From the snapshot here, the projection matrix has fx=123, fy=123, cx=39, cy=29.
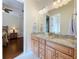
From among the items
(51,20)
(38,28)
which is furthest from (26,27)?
(51,20)

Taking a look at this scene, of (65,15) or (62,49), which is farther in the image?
(65,15)

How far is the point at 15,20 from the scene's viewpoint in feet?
38.6

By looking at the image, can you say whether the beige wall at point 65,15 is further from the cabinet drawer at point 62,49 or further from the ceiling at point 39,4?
the ceiling at point 39,4

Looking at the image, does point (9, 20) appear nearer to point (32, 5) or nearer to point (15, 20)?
point (15, 20)

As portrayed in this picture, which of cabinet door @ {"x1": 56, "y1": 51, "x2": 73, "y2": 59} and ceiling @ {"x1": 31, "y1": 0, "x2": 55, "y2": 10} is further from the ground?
ceiling @ {"x1": 31, "y1": 0, "x2": 55, "y2": 10}

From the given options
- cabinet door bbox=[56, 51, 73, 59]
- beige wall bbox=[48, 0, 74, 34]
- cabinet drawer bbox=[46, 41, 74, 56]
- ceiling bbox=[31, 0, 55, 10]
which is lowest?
cabinet door bbox=[56, 51, 73, 59]

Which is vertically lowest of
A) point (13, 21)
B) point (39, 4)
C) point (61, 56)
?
point (61, 56)

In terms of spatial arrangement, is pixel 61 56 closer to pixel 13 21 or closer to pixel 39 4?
pixel 39 4

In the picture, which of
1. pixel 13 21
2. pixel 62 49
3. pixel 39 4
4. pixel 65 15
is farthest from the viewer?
pixel 13 21

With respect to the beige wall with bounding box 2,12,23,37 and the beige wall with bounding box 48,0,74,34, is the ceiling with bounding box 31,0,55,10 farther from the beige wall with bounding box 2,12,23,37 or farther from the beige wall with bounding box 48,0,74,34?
the beige wall with bounding box 2,12,23,37

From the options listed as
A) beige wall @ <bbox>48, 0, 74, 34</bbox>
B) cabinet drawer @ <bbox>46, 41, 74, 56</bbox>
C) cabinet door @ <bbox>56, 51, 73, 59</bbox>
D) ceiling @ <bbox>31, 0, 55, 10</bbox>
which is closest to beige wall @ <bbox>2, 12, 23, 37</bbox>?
ceiling @ <bbox>31, 0, 55, 10</bbox>

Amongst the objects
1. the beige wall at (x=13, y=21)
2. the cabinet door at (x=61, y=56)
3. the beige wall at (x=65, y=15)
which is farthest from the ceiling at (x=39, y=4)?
the beige wall at (x=13, y=21)

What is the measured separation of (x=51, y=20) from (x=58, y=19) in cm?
54

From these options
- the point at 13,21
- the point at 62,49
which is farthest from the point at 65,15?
the point at 13,21
